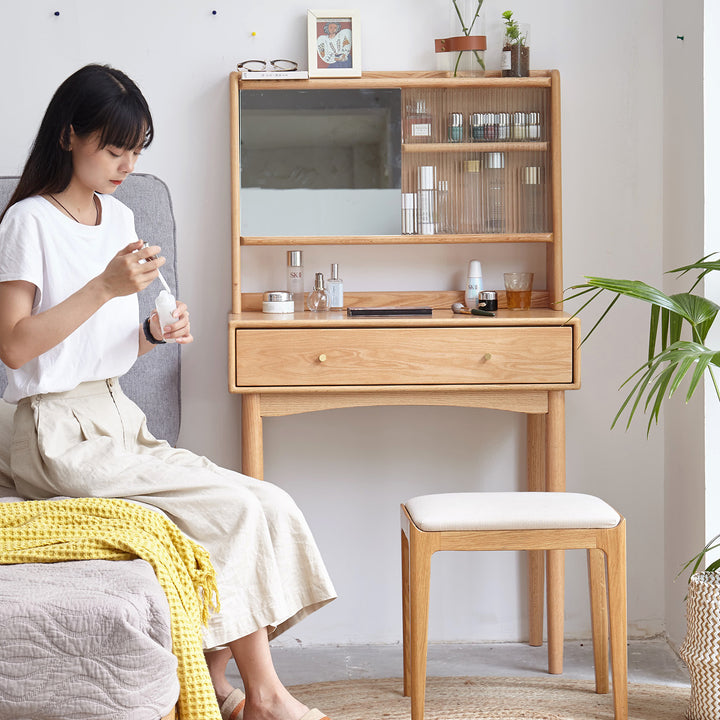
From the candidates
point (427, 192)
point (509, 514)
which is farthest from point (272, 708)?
point (427, 192)

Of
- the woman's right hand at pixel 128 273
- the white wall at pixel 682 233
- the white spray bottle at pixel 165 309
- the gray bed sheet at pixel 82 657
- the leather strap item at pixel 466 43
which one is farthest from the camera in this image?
the leather strap item at pixel 466 43

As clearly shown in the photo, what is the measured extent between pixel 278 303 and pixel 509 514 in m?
0.85

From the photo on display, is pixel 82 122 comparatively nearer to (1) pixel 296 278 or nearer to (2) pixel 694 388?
(1) pixel 296 278

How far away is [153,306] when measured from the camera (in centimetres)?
226

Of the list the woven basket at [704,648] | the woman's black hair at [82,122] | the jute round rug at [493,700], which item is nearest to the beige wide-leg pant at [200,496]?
the woman's black hair at [82,122]

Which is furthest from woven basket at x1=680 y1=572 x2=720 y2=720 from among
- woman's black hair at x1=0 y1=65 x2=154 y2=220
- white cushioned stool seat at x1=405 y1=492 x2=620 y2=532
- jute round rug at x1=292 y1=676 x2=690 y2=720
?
woman's black hair at x1=0 y1=65 x2=154 y2=220

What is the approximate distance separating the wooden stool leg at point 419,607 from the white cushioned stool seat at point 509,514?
42mm

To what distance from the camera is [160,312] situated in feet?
5.57

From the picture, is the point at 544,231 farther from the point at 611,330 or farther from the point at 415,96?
the point at 415,96

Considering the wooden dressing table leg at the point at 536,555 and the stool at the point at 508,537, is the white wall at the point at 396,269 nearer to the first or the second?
the wooden dressing table leg at the point at 536,555

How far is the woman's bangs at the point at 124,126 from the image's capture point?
5.12 ft

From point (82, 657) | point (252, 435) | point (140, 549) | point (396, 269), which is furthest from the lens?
point (396, 269)

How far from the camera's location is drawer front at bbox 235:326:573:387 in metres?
2.07

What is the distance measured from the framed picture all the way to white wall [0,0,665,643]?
0.07 m
